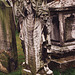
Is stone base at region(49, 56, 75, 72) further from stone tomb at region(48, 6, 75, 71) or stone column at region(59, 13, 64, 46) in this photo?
stone column at region(59, 13, 64, 46)

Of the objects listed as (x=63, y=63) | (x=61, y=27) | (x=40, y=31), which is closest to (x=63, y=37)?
(x=61, y=27)

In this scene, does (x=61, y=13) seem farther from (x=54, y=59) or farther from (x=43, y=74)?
(x=43, y=74)

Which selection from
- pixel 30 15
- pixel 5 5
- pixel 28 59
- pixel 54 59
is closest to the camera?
pixel 30 15

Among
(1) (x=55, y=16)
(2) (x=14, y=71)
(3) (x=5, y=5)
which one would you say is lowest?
(2) (x=14, y=71)

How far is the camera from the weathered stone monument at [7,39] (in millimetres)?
5102

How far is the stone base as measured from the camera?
518cm

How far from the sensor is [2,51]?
207 inches

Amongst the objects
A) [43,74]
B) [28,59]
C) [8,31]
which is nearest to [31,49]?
[28,59]

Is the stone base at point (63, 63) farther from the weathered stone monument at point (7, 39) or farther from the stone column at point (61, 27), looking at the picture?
the weathered stone monument at point (7, 39)

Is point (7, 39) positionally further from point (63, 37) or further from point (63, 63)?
point (63, 63)

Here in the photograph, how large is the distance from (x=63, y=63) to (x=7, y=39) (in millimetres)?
2189

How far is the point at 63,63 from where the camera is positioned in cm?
517

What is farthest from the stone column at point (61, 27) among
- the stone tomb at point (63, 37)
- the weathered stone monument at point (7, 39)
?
the weathered stone monument at point (7, 39)

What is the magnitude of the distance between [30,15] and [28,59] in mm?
1250
